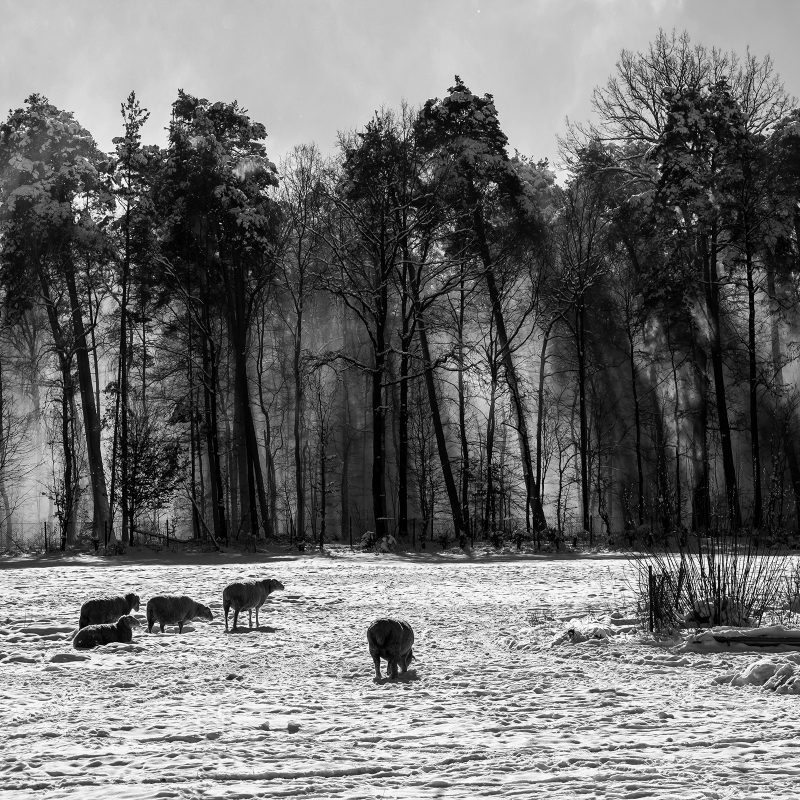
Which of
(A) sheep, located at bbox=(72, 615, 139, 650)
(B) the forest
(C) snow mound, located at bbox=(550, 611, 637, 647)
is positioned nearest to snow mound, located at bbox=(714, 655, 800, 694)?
(C) snow mound, located at bbox=(550, 611, 637, 647)

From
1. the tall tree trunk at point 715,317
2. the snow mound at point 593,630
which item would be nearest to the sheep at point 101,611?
the snow mound at point 593,630

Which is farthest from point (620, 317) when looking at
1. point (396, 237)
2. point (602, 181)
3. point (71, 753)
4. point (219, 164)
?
point (71, 753)

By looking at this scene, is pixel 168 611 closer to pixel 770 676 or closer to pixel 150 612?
pixel 150 612

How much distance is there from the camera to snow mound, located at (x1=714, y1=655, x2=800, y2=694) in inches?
289

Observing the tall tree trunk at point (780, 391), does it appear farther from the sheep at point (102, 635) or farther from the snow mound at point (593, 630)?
the sheep at point (102, 635)

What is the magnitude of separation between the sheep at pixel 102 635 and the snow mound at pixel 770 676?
6.48 metres

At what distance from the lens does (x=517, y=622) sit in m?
11.1

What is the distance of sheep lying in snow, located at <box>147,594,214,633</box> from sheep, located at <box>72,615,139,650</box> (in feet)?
1.82

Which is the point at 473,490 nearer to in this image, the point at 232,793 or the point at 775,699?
the point at 775,699

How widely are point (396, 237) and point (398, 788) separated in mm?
25839

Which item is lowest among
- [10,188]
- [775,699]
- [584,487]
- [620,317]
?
[775,699]

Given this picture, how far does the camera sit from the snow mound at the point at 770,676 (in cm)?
735

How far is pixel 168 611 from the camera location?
436 inches

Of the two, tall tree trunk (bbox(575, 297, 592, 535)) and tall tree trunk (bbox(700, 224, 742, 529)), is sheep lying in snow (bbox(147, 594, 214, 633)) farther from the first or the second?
tall tree trunk (bbox(700, 224, 742, 529))
